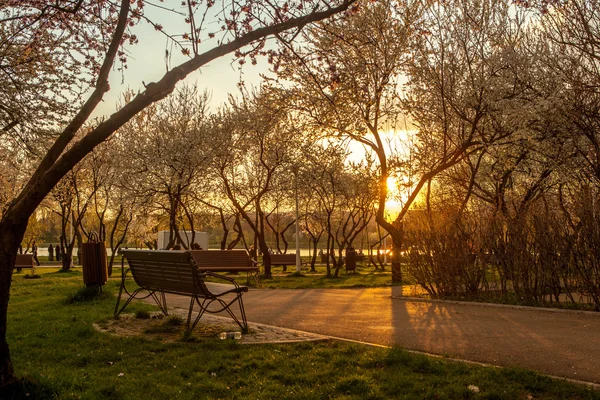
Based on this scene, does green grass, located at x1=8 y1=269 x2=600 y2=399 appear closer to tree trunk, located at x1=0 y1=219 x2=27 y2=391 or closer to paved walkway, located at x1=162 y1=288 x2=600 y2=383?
tree trunk, located at x1=0 y1=219 x2=27 y2=391

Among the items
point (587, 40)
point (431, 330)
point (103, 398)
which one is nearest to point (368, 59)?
point (587, 40)

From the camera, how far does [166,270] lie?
7570 mm

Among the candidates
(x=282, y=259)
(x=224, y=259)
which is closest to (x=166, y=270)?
(x=224, y=259)

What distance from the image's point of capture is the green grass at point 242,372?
458cm

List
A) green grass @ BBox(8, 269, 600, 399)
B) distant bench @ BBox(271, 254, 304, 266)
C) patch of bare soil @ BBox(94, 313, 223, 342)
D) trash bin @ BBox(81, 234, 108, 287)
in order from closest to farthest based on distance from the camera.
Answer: green grass @ BBox(8, 269, 600, 399) < patch of bare soil @ BBox(94, 313, 223, 342) < trash bin @ BBox(81, 234, 108, 287) < distant bench @ BBox(271, 254, 304, 266)

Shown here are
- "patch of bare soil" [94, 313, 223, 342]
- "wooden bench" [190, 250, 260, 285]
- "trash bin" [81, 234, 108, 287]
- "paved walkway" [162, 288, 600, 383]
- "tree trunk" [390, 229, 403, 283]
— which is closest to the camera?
"paved walkway" [162, 288, 600, 383]

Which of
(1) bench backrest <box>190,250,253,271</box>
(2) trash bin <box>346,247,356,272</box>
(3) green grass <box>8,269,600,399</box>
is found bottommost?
(3) green grass <box>8,269,600,399</box>

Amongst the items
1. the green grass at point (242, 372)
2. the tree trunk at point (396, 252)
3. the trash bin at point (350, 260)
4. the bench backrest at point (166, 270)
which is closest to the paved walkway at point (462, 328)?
the green grass at point (242, 372)

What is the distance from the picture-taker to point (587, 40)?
14016 mm

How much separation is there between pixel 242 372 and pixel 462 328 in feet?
11.1

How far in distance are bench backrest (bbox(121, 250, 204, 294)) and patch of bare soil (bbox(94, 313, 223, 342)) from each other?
485mm

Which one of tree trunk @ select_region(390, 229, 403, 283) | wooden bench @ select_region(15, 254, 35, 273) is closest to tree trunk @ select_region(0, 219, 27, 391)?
tree trunk @ select_region(390, 229, 403, 283)

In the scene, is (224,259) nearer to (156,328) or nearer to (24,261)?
(156,328)

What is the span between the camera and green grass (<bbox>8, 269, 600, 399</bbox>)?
4.58 m
